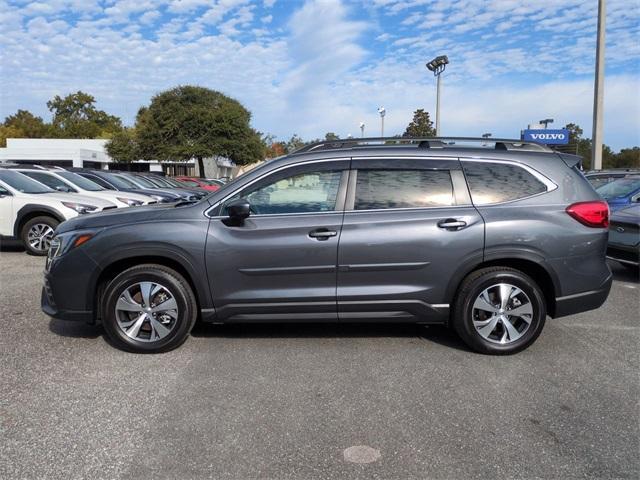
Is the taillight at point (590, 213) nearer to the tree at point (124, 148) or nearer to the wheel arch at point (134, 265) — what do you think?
the wheel arch at point (134, 265)

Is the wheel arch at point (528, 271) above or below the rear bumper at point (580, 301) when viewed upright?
above

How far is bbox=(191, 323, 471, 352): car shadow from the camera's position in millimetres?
4840

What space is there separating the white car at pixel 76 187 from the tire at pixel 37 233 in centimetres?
117

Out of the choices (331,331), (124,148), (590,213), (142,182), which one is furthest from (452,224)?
(124,148)

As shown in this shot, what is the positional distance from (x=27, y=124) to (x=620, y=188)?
11212cm

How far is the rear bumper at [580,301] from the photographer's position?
14.3 feet

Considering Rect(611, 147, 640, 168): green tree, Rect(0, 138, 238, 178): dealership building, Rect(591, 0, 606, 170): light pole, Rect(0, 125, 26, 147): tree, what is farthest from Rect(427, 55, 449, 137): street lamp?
Rect(0, 125, 26, 147): tree

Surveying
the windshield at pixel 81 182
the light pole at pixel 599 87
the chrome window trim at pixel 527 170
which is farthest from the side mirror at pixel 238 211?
the light pole at pixel 599 87

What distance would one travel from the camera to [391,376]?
3.94 metres

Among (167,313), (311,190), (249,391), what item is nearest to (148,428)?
(249,391)

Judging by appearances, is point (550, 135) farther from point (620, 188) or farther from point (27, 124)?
point (27, 124)

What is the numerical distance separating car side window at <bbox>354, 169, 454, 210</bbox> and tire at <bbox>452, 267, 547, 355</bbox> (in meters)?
0.75

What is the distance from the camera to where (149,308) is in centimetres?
433

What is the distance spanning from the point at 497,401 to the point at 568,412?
17.8 inches
